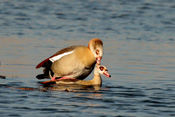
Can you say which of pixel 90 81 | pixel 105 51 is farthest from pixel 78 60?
pixel 105 51

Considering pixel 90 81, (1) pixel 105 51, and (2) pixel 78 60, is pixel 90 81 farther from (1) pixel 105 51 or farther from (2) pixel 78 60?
(1) pixel 105 51

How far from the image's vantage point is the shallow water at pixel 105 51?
947 centimetres

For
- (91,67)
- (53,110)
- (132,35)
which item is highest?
(132,35)

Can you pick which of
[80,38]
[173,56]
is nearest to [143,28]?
[80,38]

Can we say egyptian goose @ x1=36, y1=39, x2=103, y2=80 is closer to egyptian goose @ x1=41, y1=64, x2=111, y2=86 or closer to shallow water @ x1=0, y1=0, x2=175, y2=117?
egyptian goose @ x1=41, y1=64, x2=111, y2=86

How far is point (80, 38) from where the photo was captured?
60.1 feet

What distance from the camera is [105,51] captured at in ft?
53.1

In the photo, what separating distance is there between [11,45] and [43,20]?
597 centimetres

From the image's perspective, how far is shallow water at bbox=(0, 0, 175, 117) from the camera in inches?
373

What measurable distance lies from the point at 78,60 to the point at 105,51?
4374 mm

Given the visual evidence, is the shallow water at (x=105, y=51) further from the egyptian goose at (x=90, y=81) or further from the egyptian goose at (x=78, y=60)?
the egyptian goose at (x=78, y=60)

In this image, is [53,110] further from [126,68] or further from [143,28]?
[143,28]

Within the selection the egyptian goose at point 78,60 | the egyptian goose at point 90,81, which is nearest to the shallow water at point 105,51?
the egyptian goose at point 90,81

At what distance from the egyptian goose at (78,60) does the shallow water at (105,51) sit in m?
0.59
